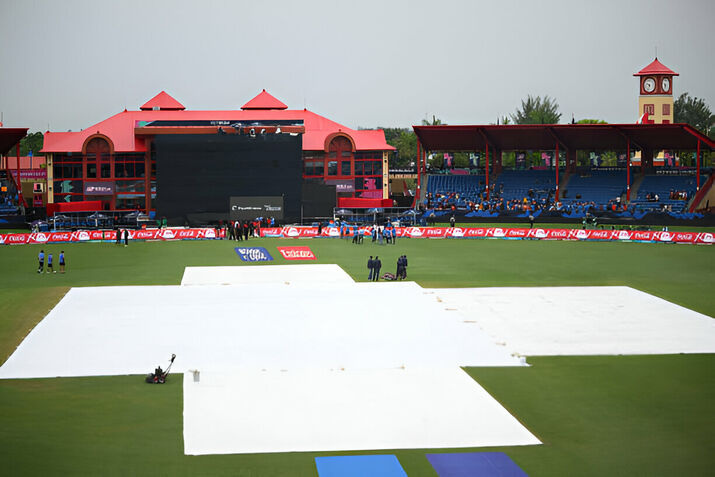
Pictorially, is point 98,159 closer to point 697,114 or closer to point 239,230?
point 239,230

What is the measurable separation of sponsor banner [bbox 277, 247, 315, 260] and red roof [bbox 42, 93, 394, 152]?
33.3 metres

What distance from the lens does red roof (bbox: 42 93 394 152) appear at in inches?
3428

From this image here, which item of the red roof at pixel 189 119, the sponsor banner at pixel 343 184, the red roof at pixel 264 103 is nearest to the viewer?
the red roof at pixel 189 119

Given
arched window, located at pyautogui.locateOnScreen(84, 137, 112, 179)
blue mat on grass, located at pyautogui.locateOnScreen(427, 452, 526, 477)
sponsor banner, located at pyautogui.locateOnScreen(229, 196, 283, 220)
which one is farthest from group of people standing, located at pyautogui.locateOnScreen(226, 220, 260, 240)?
blue mat on grass, located at pyautogui.locateOnScreen(427, 452, 526, 477)

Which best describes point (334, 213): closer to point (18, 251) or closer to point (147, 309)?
point (18, 251)

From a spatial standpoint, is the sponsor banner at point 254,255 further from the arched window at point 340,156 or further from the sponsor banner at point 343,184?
the arched window at point 340,156

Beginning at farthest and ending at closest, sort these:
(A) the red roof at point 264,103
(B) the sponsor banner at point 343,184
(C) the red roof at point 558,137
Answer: (A) the red roof at point 264,103
(B) the sponsor banner at point 343,184
(C) the red roof at point 558,137

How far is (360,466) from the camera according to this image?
592 inches

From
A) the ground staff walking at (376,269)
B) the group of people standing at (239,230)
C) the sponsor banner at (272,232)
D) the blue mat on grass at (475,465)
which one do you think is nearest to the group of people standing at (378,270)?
the ground staff walking at (376,269)

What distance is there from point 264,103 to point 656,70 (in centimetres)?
6725

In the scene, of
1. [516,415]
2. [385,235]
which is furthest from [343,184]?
[516,415]

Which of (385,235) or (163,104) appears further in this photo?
(163,104)

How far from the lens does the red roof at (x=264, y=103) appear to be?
320 ft

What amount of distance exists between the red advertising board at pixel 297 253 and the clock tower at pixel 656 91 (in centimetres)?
8686
